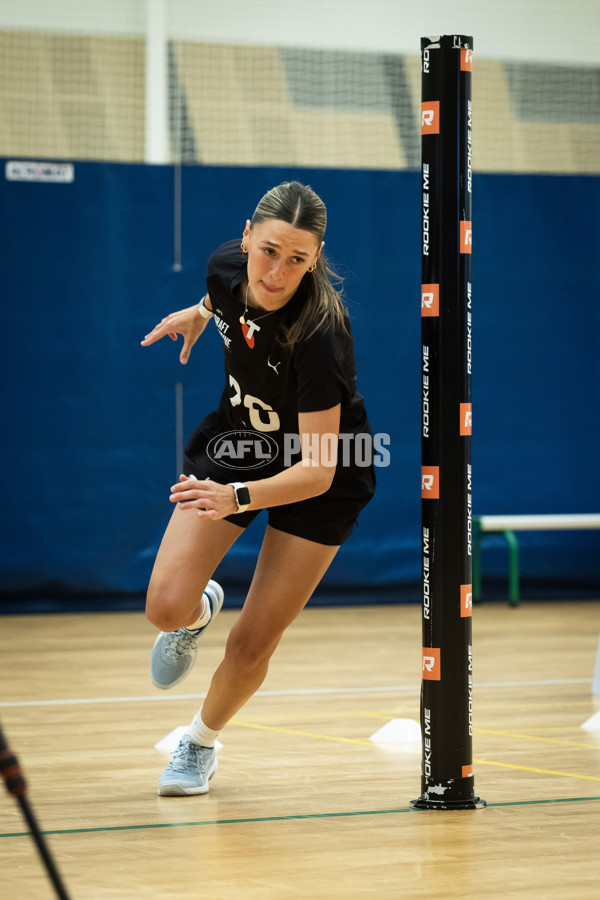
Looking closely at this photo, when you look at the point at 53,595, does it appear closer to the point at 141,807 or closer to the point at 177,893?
the point at 141,807

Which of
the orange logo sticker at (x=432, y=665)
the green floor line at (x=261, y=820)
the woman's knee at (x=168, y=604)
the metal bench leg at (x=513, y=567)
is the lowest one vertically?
the metal bench leg at (x=513, y=567)

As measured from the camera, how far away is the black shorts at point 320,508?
3084mm

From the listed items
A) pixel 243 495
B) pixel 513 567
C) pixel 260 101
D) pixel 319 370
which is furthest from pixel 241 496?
pixel 260 101

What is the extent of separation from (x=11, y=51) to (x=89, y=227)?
44.4 inches

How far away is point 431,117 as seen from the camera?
9.57 ft

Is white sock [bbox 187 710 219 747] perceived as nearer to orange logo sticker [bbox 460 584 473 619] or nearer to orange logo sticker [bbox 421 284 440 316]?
orange logo sticker [bbox 460 584 473 619]

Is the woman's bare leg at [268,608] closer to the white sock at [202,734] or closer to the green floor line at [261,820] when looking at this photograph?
the white sock at [202,734]

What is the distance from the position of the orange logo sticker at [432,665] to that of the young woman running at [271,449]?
321 mm

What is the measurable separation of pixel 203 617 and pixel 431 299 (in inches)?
42.6

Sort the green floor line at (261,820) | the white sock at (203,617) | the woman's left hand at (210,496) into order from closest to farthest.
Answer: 1. the woman's left hand at (210,496)
2. the green floor line at (261,820)
3. the white sock at (203,617)

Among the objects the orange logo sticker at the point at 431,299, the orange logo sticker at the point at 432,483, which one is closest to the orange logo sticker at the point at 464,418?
the orange logo sticker at the point at 432,483

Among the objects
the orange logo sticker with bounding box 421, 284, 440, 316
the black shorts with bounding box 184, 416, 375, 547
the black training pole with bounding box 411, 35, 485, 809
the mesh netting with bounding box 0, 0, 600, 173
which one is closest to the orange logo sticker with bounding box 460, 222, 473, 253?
the black training pole with bounding box 411, 35, 485, 809

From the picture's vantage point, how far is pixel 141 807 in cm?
302

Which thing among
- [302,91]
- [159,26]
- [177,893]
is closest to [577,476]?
[302,91]
